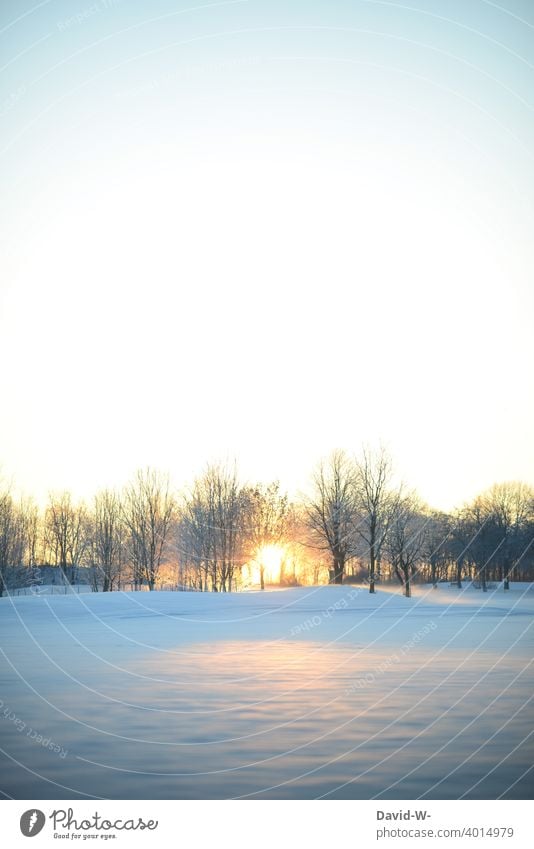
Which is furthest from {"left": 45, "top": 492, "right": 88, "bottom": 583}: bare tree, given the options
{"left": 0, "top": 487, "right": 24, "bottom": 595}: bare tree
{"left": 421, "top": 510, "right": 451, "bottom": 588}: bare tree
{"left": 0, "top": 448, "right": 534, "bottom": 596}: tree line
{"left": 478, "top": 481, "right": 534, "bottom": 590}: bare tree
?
{"left": 478, "top": 481, "right": 534, "bottom": 590}: bare tree

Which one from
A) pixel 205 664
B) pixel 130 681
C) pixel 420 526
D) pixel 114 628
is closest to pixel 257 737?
pixel 130 681

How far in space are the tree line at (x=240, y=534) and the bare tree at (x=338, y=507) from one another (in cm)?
9

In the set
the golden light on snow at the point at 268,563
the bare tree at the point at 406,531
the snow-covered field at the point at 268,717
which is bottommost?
the golden light on snow at the point at 268,563

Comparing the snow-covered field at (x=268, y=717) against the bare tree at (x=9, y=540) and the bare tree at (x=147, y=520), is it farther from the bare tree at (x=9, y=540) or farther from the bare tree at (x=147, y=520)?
the bare tree at (x=147, y=520)

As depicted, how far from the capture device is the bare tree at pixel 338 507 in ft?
187

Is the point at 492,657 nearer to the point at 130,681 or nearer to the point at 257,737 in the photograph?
the point at 130,681

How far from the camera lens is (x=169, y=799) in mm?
4848

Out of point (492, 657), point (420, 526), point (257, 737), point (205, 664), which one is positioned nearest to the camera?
point (257, 737)

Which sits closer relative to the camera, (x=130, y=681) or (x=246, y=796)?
(x=246, y=796)

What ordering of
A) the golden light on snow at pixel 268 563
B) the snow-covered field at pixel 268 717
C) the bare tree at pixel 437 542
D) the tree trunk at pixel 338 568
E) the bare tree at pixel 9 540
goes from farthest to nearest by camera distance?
1. the bare tree at pixel 437 542
2. the golden light on snow at pixel 268 563
3. the tree trunk at pixel 338 568
4. the bare tree at pixel 9 540
5. the snow-covered field at pixel 268 717

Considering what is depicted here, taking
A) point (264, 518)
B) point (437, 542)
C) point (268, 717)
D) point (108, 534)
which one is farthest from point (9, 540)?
point (268, 717)

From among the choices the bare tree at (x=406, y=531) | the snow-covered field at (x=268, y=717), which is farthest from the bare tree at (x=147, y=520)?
the snow-covered field at (x=268, y=717)

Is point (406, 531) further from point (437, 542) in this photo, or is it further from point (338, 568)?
point (437, 542)
